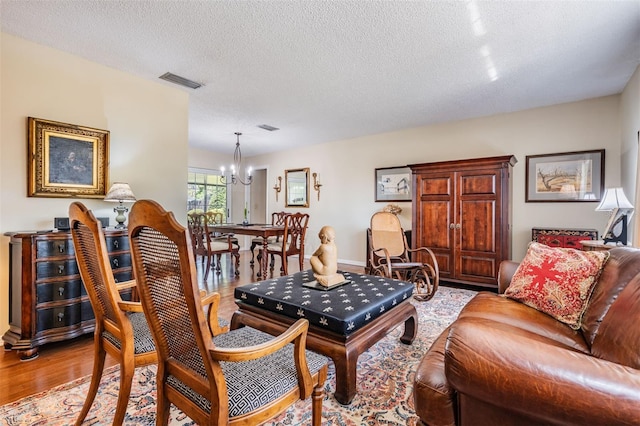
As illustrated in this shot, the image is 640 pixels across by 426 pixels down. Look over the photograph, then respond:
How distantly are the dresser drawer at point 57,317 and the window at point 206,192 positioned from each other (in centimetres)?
475

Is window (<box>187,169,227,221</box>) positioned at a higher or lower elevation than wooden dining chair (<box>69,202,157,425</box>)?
higher

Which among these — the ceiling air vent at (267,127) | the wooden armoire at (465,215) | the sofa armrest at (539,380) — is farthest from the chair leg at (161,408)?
the ceiling air vent at (267,127)

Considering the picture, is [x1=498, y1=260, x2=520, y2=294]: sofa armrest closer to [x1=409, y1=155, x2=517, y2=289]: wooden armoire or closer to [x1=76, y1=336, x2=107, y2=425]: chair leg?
[x1=409, y1=155, x2=517, y2=289]: wooden armoire

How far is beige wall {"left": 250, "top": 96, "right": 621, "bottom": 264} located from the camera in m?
3.75

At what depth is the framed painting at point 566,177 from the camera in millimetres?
3717

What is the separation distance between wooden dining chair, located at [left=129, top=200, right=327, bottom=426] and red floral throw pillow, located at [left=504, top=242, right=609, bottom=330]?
148 centimetres

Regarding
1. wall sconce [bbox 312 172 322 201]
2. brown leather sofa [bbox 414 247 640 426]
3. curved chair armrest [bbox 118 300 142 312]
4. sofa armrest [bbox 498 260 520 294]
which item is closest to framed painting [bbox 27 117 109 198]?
curved chair armrest [bbox 118 300 142 312]

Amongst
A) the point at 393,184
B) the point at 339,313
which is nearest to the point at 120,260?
the point at 339,313

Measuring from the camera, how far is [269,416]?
1057 millimetres

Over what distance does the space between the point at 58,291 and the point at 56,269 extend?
0.55 ft

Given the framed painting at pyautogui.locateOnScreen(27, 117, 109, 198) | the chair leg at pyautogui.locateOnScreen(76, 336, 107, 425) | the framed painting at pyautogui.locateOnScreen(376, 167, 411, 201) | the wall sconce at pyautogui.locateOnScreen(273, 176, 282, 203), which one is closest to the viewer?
the chair leg at pyautogui.locateOnScreen(76, 336, 107, 425)

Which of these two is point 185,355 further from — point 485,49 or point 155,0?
point 485,49

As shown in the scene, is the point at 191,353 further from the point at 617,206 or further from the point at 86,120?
the point at 617,206

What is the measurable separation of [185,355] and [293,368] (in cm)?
41
